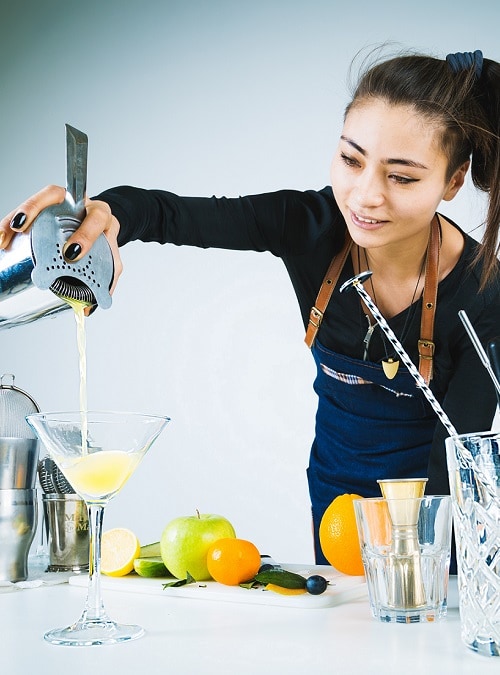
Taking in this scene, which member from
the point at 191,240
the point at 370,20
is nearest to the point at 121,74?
the point at 370,20

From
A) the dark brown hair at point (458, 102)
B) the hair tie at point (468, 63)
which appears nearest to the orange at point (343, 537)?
the dark brown hair at point (458, 102)

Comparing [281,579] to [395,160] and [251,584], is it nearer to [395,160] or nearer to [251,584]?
[251,584]

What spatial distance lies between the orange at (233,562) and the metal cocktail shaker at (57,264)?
14.6 inches

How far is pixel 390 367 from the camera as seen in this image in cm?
185

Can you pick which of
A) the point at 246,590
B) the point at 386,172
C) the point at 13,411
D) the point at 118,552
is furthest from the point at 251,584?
the point at 386,172

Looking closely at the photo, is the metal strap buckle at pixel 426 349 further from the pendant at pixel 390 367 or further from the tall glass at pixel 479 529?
the tall glass at pixel 479 529

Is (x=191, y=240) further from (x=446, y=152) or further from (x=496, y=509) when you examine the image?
(x=496, y=509)

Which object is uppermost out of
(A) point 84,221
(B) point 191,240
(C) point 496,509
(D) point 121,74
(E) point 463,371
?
(D) point 121,74

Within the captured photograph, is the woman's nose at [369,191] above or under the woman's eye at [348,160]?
under

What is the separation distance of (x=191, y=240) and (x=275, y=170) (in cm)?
213

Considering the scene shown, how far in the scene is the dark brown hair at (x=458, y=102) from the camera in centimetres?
168

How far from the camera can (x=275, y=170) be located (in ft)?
12.4

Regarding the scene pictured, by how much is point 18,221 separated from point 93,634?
1.62 feet

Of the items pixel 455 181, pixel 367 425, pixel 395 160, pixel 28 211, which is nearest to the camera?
pixel 28 211
